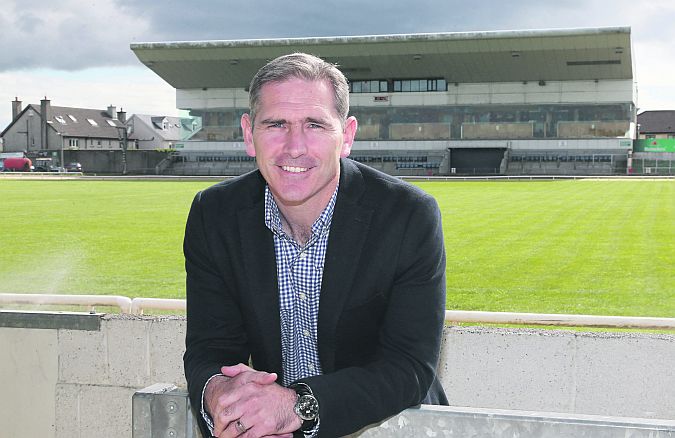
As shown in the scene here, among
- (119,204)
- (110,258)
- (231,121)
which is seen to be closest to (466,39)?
(231,121)

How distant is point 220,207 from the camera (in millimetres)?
2742

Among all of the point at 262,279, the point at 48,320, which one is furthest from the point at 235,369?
the point at 48,320

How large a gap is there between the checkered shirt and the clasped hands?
1.25ft

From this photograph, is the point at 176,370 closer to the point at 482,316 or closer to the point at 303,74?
the point at 482,316

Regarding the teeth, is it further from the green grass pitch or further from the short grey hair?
the green grass pitch

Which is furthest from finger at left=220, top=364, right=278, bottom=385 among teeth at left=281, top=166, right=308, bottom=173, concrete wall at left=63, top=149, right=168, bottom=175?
concrete wall at left=63, top=149, right=168, bottom=175

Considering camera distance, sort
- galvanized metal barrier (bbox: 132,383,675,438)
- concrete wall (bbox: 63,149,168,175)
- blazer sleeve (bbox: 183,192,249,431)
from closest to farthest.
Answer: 1. galvanized metal barrier (bbox: 132,383,675,438)
2. blazer sleeve (bbox: 183,192,249,431)
3. concrete wall (bbox: 63,149,168,175)

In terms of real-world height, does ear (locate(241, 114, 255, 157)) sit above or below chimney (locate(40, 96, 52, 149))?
below

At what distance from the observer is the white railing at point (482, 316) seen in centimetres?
480

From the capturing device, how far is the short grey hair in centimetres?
255

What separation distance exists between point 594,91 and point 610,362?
65.1m

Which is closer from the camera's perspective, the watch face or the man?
the watch face

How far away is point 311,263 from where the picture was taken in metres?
2.62

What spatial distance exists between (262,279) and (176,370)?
2.27 metres
